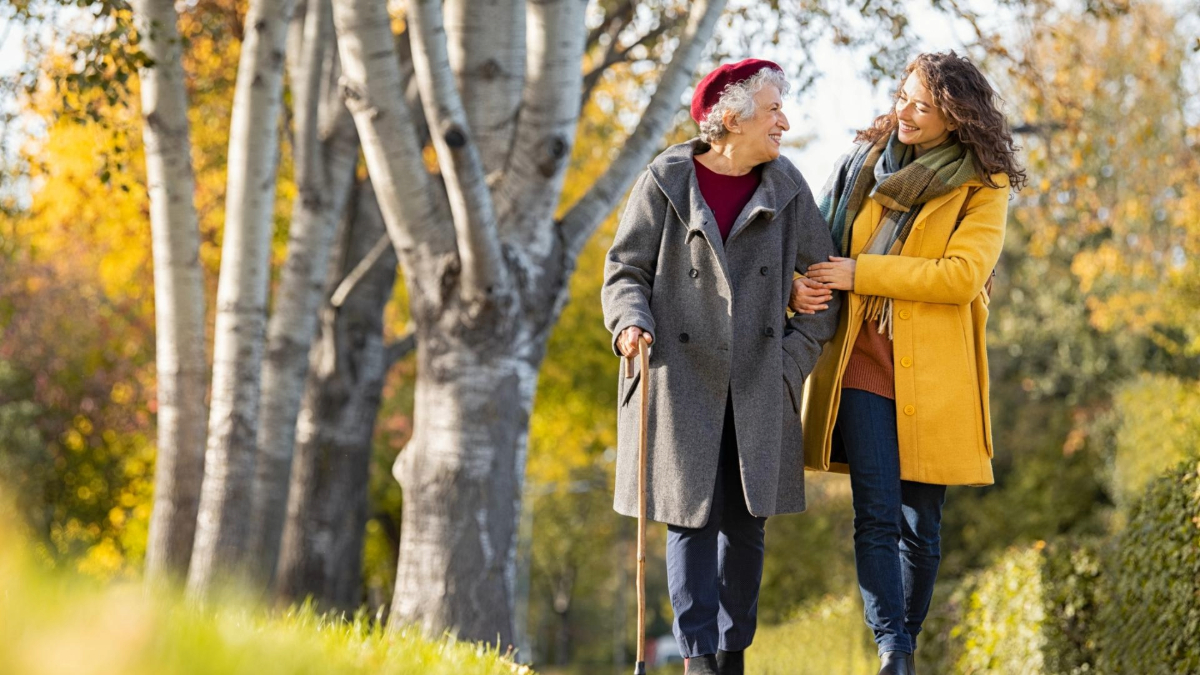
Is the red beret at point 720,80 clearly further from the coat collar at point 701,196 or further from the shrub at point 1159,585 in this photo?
the shrub at point 1159,585

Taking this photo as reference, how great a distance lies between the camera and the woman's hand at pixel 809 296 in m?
4.72

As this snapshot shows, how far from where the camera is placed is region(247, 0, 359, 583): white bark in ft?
33.3

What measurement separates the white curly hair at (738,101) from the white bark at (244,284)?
191 inches

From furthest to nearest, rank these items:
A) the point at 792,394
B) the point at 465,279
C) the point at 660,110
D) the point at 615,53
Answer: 1. the point at 615,53
2. the point at 660,110
3. the point at 465,279
4. the point at 792,394

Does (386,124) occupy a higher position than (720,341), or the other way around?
(386,124)

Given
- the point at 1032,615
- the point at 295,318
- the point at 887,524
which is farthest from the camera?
the point at 295,318

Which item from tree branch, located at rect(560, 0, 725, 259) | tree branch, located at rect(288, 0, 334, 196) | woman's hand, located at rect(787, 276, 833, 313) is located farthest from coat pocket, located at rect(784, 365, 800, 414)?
tree branch, located at rect(288, 0, 334, 196)

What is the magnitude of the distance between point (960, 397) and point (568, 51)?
141 inches

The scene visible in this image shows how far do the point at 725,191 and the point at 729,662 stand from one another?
169 centimetres

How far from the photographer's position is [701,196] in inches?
185

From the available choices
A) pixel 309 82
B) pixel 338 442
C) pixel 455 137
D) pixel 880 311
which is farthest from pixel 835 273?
pixel 338 442

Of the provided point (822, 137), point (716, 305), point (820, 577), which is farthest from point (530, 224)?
point (820, 577)

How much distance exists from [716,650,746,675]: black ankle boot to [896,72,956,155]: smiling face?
1.95m

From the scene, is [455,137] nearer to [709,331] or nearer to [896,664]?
[709,331]
